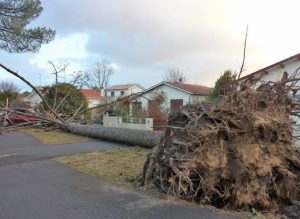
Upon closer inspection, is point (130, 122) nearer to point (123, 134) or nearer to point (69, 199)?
point (123, 134)

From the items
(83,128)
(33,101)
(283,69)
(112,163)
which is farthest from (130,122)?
(33,101)

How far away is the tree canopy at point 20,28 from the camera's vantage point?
23.0 meters

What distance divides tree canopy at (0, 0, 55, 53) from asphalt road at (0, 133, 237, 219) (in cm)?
1526

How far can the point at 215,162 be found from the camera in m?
6.57

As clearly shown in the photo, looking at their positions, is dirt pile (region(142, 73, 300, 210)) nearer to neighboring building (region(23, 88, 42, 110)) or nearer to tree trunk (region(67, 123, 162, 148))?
tree trunk (region(67, 123, 162, 148))

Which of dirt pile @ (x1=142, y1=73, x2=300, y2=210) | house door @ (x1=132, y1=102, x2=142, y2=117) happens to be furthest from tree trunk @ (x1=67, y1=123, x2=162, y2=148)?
house door @ (x1=132, y1=102, x2=142, y2=117)

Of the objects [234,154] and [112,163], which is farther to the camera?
[112,163]

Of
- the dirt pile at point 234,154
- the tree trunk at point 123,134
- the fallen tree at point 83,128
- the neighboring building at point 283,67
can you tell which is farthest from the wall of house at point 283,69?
the dirt pile at point 234,154

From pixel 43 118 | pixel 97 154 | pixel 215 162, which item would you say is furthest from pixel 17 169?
pixel 43 118

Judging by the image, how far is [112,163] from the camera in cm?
998

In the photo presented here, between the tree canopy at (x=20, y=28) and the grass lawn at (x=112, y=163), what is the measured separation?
1419 cm

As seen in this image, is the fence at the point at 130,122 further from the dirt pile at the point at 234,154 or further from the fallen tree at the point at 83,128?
the dirt pile at the point at 234,154

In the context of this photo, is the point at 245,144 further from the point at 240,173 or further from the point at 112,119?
the point at 112,119

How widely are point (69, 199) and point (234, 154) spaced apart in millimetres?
3044
